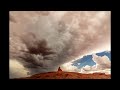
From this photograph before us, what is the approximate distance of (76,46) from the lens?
455cm

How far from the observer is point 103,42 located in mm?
4551

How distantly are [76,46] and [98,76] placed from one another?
0.57 meters
